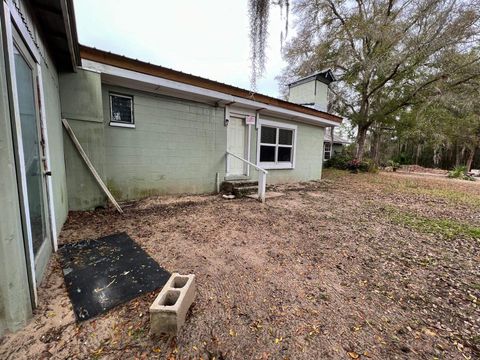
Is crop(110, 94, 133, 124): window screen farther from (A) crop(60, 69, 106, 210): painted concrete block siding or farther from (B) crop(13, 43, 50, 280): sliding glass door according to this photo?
(B) crop(13, 43, 50, 280): sliding glass door

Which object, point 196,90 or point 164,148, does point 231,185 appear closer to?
point 164,148

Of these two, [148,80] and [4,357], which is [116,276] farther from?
[148,80]

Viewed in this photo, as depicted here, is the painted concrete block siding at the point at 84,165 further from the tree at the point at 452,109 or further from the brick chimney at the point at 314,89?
the tree at the point at 452,109

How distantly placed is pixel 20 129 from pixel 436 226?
19.3 ft

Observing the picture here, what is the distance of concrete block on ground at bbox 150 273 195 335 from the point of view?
1.41 meters

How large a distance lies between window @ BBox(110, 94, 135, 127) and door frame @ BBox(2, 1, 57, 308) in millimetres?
1907

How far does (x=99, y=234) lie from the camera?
302 cm

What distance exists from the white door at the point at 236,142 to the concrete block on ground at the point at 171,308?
15.6 feet

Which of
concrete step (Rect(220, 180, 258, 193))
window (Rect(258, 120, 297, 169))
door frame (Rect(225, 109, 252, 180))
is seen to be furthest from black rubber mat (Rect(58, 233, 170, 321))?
window (Rect(258, 120, 297, 169))

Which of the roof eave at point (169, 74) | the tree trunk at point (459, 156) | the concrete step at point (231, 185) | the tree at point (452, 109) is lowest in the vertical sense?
the concrete step at point (231, 185)

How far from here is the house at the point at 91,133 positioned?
1.41 metres

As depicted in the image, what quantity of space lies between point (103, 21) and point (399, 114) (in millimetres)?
17142

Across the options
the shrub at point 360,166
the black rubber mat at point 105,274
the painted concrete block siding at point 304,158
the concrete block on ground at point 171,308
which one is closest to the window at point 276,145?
the painted concrete block siding at point 304,158

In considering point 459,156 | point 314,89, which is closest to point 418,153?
point 459,156
